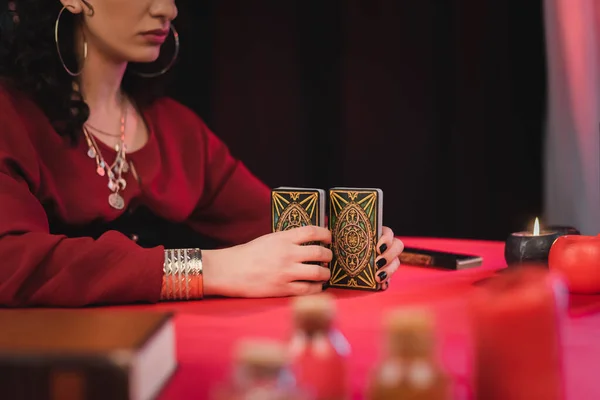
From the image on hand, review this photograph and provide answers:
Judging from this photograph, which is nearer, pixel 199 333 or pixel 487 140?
pixel 199 333

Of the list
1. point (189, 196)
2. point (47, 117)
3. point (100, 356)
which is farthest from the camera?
point (189, 196)

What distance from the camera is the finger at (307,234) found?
1.30m

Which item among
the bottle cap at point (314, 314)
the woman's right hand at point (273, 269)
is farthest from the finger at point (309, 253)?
the bottle cap at point (314, 314)

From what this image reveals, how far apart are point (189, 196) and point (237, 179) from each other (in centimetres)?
18

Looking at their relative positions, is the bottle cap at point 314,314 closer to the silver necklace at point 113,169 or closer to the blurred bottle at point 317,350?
the blurred bottle at point 317,350

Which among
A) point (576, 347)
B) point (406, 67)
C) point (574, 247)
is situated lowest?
point (576, 347)

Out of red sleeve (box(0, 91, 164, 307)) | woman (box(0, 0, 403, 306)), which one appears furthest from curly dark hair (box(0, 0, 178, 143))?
red sleeve (box(0, 91, 164, 307))

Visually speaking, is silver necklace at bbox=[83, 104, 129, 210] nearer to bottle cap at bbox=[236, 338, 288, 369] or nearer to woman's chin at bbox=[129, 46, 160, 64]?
woman's chin at bbox=[129, 46, 160, 64]

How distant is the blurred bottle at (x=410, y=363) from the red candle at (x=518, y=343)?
0.31ft

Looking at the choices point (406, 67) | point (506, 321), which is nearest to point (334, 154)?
point (406, 67)

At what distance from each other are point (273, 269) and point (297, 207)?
121 millimetres

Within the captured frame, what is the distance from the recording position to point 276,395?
549mm

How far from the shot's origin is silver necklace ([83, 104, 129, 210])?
1.67 m

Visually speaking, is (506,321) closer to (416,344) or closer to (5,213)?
(416,344)
